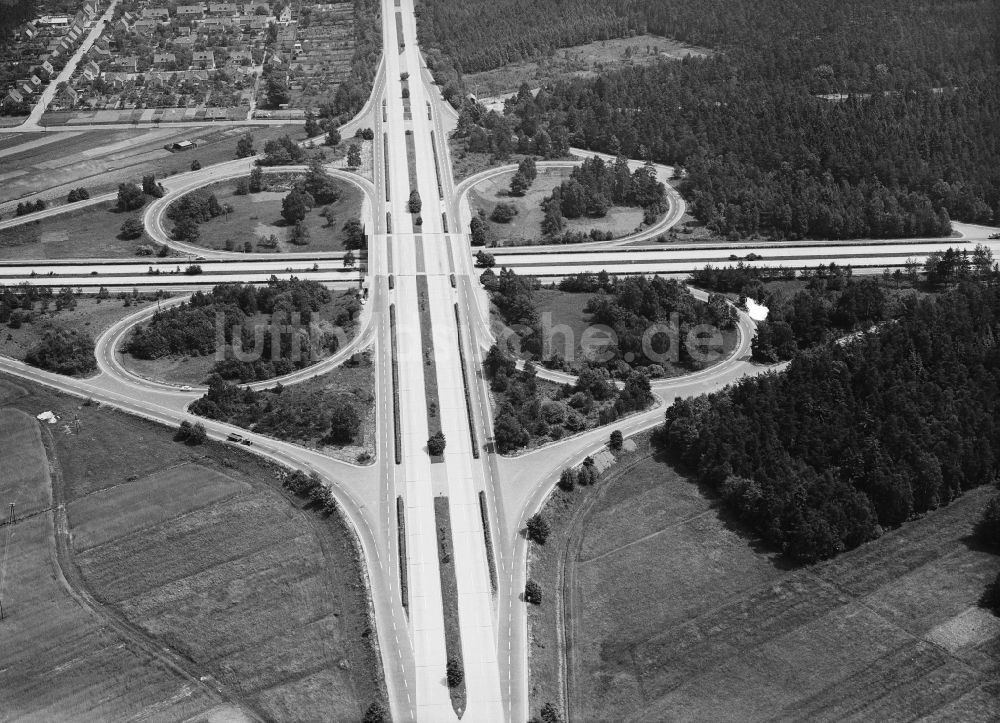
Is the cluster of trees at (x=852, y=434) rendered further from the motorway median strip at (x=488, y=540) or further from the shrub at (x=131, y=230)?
the shrub at (x=131, y=230)

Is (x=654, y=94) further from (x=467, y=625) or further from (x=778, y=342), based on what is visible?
(x=467, y=625)

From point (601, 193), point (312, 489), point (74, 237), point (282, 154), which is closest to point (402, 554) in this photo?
point (312, 489)

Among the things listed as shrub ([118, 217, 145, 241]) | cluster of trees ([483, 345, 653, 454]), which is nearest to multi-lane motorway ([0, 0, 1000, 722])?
cluster of trees ([483, 345, 653, 454])

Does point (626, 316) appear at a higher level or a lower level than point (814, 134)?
lower

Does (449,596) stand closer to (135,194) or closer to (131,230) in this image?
(131,230)

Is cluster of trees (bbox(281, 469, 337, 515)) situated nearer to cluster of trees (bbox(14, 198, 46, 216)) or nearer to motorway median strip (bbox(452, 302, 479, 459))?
motorway median strip (bbox(452, 302, 479, 459))

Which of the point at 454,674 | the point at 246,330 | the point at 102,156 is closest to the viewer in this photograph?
the point at 454,674
